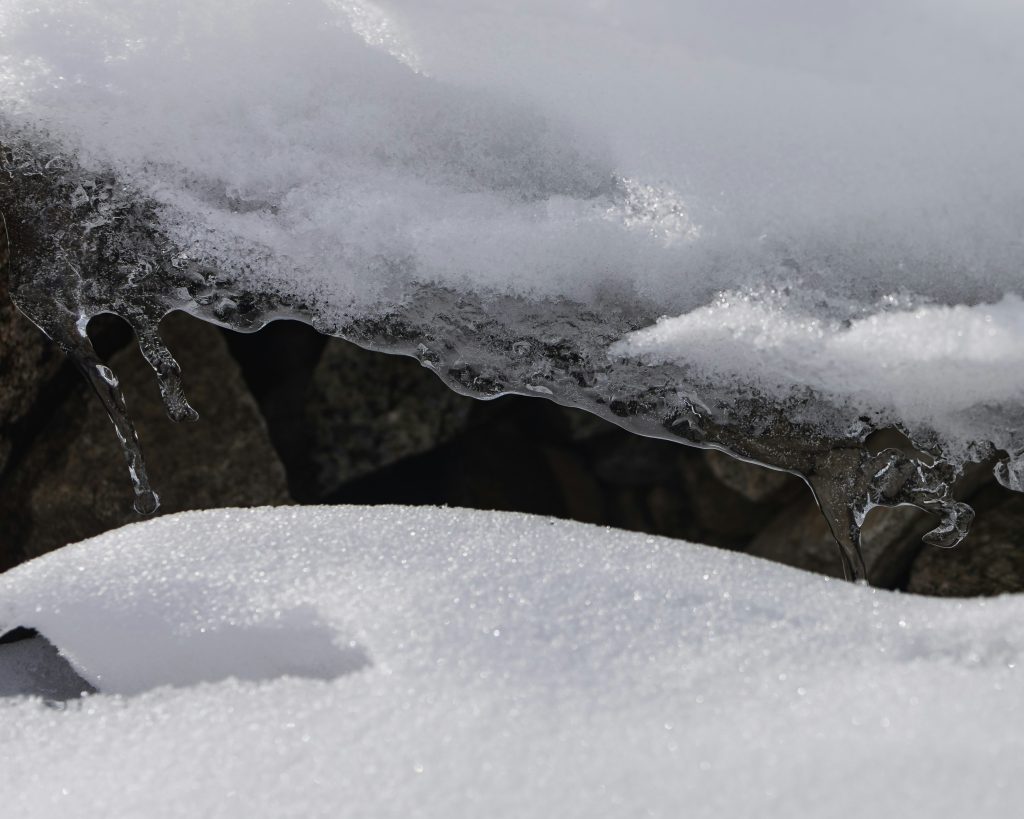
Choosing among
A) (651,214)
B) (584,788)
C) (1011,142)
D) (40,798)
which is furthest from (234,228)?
A: (1011,142)

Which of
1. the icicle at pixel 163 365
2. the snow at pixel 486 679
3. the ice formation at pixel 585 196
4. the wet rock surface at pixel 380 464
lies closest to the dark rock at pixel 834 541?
the wet rock surface at pixel 380 464

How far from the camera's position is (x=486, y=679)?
696mm

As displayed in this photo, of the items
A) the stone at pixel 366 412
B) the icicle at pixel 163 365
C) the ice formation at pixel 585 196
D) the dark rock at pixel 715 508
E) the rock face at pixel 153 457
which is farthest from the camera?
the dark rock at pixel 715 508

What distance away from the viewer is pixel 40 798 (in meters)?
0.68

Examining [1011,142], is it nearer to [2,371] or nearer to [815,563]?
[815,563]

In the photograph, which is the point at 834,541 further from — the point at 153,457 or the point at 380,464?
the point at 153,457

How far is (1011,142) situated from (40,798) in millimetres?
1098

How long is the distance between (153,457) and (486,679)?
1205 mm

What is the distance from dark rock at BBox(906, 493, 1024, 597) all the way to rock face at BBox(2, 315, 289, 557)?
1208 millimetres

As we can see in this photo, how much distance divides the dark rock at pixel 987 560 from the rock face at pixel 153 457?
3.96 ft

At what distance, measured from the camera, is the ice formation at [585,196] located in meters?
0.97

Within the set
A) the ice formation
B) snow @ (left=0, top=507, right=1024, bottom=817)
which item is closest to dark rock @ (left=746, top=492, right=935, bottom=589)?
the ice formation

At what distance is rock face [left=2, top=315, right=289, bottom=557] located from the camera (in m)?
1.64

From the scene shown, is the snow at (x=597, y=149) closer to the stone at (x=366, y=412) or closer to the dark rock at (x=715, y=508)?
the stone at (x=366, y=412)
